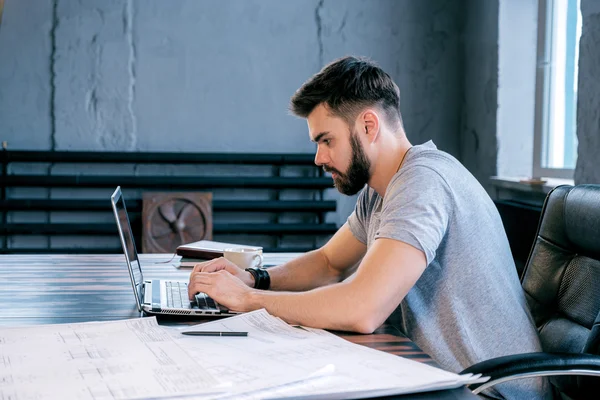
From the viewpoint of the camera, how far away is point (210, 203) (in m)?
4.51

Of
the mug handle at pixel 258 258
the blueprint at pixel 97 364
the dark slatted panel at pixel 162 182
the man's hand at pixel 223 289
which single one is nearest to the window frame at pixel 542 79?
the dark slatted panel at pixel 162 182

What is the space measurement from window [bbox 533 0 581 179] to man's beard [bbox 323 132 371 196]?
2.38 metres

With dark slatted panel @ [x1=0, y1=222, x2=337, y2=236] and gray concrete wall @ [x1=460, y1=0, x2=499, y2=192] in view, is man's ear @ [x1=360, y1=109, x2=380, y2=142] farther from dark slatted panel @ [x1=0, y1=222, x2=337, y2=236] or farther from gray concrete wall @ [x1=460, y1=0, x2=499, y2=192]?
dark slatted panel @ [x1=0, y1=222, x2=337, y2=236]

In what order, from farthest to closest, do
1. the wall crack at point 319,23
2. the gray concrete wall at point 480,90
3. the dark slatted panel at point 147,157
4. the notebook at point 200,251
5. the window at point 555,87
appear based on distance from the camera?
the wall crack at point 319,23
the dark slatted panel at point 147,157
the gray concrete wall at point 480,90
the window at point 555,87
the notebook at point 200,251

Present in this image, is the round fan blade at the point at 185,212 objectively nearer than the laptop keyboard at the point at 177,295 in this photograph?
No

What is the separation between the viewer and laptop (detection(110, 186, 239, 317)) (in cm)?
144

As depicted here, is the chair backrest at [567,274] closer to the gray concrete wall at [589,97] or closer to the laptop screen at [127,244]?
the laptop screen at [127,244]

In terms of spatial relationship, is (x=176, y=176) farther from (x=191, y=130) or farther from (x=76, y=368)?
(x=76, y=368)

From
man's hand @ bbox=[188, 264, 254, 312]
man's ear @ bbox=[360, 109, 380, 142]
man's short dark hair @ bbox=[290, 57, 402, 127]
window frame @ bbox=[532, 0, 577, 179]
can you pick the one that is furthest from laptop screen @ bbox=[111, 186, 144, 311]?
window frame @ bbox=[532, 0, 577, 179]

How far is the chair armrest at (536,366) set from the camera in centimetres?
117

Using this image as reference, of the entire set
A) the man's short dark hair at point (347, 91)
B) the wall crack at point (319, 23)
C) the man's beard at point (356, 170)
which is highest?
the wall crack at point (319, 23)

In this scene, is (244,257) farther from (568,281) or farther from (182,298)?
(568,281)

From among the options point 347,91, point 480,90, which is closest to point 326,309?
point 347,91

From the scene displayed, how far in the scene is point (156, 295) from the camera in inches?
63.5
